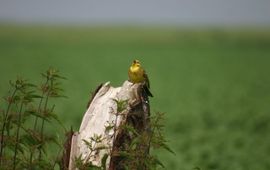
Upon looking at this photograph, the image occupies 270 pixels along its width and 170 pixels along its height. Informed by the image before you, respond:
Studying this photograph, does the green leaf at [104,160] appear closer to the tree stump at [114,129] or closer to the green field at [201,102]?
the tree stump at [114,129]

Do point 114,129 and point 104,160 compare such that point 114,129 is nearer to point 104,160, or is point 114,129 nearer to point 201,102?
point 104,160

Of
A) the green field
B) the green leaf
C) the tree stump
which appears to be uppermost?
the green field

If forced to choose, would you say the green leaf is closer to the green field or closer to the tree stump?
the tree stump

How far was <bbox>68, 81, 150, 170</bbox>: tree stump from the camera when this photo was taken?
405 cm

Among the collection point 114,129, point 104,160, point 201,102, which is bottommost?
point 104,160

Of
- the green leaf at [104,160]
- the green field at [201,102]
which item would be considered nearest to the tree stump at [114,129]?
the green leaf at [104,160]

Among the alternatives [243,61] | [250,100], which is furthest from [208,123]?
[243,61]

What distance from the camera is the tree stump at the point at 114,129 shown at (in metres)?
4.05

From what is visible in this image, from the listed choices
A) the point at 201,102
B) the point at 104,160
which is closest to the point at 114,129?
the point at 104,160

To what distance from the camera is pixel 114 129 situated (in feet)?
13.6

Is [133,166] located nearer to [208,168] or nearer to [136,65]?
[136,65]

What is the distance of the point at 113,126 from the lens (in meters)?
4.08

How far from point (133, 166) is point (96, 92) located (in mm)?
936

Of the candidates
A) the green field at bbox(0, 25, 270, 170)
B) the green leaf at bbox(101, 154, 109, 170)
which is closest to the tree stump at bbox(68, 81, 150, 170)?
the green leaf at bbox(101, 154, 109, 170)
